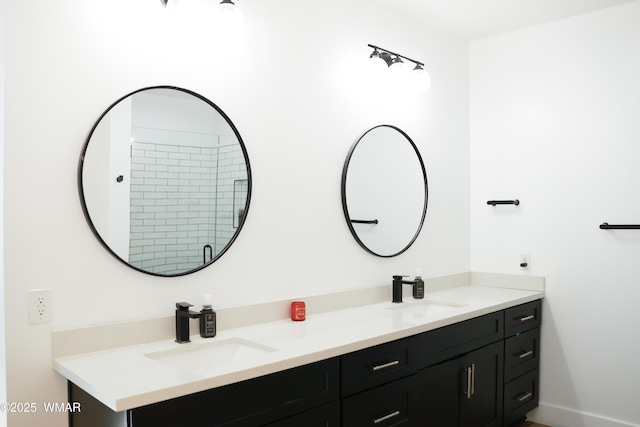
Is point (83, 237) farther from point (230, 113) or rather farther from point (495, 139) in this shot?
point (495, 139)

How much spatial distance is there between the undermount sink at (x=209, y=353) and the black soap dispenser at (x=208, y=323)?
0.06 m

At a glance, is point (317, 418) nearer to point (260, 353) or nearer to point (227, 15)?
point (260, 353)

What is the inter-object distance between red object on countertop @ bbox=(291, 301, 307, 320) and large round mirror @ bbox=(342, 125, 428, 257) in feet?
1.90

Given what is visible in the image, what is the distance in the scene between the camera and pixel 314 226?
2723 mm

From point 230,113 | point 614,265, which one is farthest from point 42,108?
point 614,265

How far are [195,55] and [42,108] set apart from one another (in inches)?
26.1

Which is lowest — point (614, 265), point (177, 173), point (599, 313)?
point (599, 313)

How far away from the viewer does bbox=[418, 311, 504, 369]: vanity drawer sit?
8.16ft

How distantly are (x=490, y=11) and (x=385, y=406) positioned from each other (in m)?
2.37

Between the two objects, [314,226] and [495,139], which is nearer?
[314,226]

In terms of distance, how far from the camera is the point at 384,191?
10.3 feet

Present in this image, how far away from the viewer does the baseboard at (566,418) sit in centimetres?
319

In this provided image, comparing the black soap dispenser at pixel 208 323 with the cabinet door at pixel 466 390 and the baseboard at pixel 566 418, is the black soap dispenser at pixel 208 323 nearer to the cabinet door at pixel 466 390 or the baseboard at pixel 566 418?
the cabinet door at pixel 466 390

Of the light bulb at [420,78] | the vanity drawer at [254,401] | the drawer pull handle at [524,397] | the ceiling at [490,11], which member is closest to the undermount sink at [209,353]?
the vanity drawer at [254,401]
